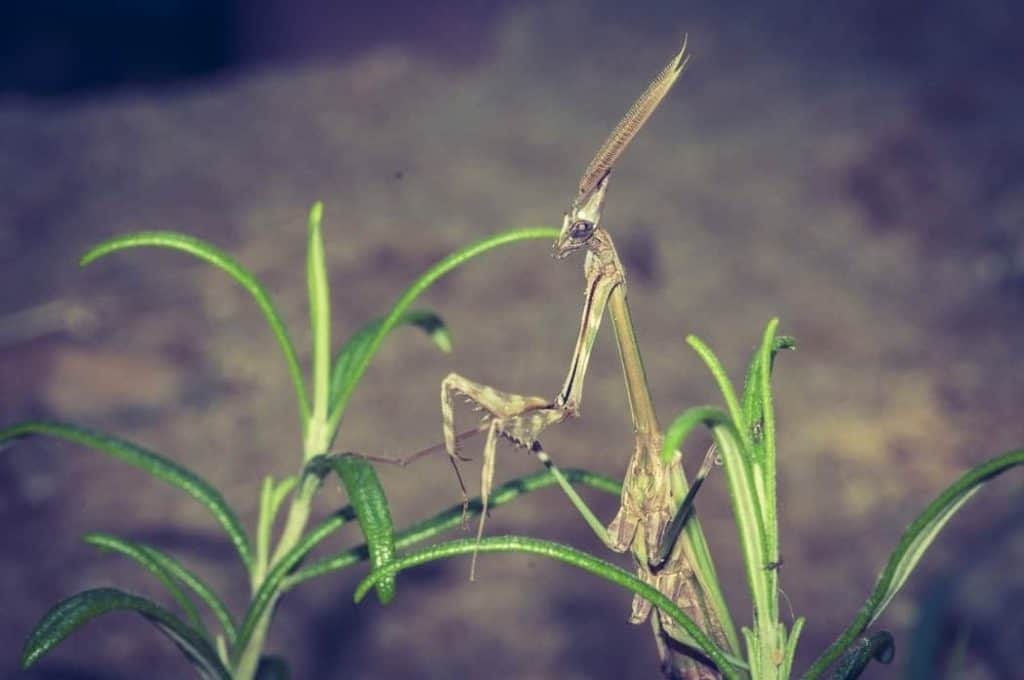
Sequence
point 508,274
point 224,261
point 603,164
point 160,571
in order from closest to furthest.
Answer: point 603,164
point 160,571
point 224,261
point 508,274

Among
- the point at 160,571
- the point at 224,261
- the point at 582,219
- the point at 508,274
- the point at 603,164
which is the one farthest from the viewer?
the point at 508,274

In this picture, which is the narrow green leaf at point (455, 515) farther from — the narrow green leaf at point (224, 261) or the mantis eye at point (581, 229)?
the mantis eye at point (581, 229)

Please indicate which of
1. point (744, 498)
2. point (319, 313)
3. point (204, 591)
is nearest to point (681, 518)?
point (744, 498)

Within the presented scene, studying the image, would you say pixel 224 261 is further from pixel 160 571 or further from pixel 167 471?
pixel 160 571

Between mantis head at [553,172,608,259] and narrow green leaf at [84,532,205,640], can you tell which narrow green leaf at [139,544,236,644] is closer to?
narrow green leaf at [84,532,205,640]

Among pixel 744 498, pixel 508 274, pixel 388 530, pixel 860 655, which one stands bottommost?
pixel 860 655

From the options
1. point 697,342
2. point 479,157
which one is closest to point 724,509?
point 697,342
